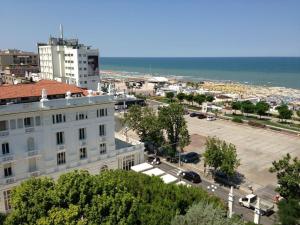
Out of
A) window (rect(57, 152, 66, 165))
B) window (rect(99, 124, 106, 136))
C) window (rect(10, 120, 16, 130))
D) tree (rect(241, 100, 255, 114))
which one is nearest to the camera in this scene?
window (rect(10, 120, 16, 130))

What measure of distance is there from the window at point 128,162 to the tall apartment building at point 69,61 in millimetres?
71760

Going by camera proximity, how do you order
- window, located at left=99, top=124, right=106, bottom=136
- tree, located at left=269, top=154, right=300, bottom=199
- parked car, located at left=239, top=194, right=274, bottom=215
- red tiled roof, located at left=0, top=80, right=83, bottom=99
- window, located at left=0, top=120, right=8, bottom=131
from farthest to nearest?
1. window, located at left=99, top=124, right=106, bottom=136
2. red tiled roof, located at left=0, top=80, right=83, bottom=99
3. parked car, located at left=239, top=194, right=274, bottom=215
4. window, located at left=0, top=120, right=8, bottom=131
5. tree, located at left=269, top=154, right=300, bottom=199

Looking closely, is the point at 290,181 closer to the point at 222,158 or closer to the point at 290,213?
the point at 290,213

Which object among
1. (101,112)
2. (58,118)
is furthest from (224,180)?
(58,118)

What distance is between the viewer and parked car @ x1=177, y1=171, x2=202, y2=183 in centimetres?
4791

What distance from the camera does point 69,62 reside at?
118 metres

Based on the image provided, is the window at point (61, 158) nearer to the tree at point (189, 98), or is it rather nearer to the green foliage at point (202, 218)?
the green foliage at point (202, 218)

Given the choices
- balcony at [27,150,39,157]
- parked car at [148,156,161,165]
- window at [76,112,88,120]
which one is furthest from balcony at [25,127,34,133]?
parked car at [148,156,161,165]

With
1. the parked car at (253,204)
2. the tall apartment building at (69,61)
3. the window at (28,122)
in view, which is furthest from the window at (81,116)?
the tall apartment building at (69,61)

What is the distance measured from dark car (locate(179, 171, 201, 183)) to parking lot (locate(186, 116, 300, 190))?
304 inches

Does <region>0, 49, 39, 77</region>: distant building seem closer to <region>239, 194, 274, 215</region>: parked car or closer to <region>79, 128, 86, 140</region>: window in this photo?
<region>79, 128, 86, 140</region>: window

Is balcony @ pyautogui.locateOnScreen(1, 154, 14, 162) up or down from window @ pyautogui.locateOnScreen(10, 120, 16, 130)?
down

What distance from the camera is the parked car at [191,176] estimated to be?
157 feet

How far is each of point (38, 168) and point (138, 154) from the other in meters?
15.3
